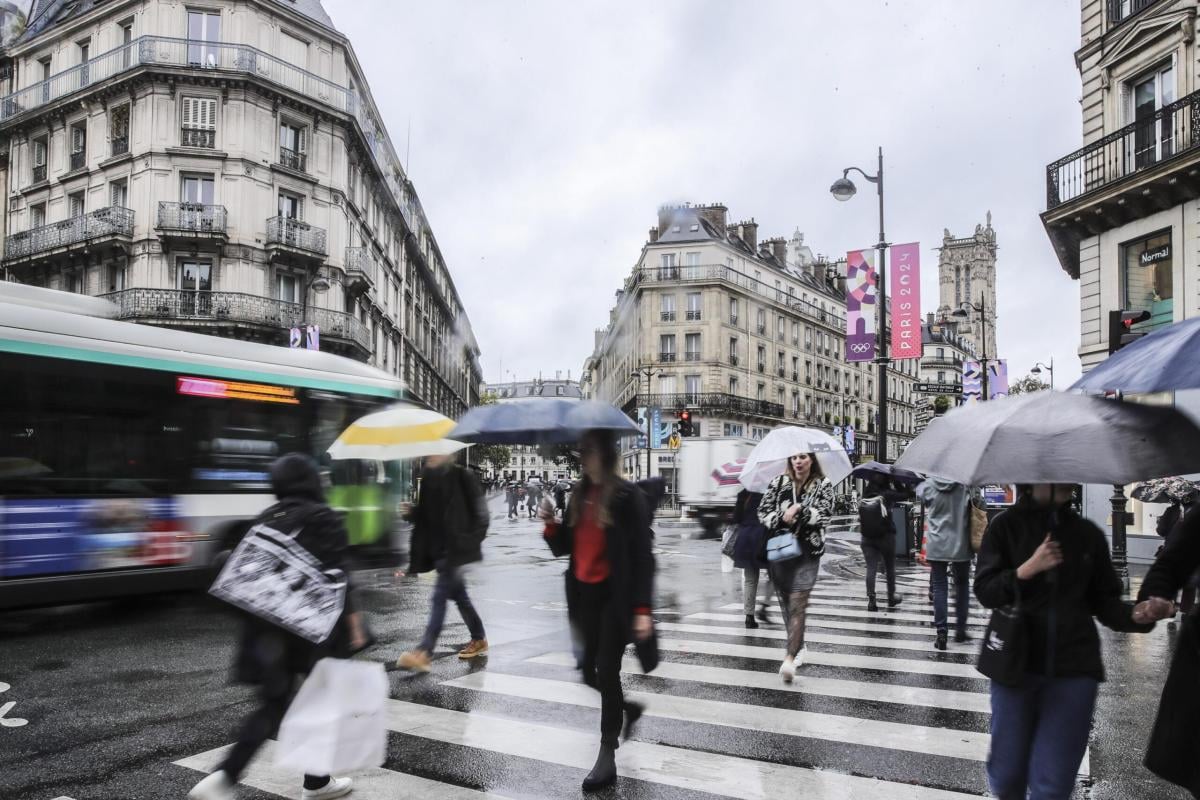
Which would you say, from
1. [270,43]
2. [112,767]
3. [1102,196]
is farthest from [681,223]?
[112,767]

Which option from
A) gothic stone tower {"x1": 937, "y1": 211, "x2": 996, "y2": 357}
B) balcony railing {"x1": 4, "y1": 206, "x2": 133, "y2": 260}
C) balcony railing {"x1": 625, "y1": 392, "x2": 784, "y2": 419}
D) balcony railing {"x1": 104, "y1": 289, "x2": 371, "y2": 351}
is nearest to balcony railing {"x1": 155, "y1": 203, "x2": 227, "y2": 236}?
balcony railing {"x1": 4, "y1": 206, "x2": 133, "y2": 260}

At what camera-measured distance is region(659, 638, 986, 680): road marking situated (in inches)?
279

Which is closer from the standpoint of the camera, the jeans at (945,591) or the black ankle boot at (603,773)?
the black ankle boot at (603,773)

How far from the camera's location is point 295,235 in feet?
107

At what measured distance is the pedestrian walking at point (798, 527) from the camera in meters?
6.73

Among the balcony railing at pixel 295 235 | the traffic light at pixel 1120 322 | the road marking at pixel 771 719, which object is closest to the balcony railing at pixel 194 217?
the balcony railing at pixel 295 235

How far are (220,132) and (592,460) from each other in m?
31.9

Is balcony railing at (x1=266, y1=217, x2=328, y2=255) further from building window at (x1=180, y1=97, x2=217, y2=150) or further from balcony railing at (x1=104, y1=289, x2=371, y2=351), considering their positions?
building window at (x1=180, y1=97, x2=217, y2=150)

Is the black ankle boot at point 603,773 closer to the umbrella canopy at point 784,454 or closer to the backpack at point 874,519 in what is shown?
the umbrella canopy at point 784,454

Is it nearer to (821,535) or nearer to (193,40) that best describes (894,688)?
(821,535)

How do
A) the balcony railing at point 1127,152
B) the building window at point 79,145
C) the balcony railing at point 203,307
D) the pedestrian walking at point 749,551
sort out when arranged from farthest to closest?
the building window at point 79,145 < the balcony railing at point 203,307 < the balcony railing at point 1127,152 < the pedestrian walking at point 749,551

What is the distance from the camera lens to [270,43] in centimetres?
3269

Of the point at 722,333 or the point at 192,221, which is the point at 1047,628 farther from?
the point at 722,333

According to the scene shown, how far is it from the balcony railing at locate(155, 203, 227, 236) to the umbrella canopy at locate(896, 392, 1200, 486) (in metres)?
31.7
